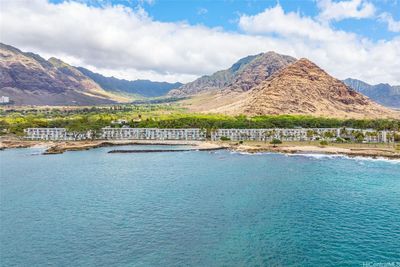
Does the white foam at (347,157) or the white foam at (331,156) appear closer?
the white foam at (347,157)

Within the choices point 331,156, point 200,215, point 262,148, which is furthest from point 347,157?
point 200,215

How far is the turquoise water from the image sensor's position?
2073 inches

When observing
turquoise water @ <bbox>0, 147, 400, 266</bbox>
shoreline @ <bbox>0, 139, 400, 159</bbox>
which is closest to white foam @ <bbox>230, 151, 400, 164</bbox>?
shoreline @ <bbox>0, 139, 400, 159</bbox>

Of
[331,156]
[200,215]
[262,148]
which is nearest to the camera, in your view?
[200,215]

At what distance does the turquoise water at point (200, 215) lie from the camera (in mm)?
52656

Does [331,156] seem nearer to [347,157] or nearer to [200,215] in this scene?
[347,157]

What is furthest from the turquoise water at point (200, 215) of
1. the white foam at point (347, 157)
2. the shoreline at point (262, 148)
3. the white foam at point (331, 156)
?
the shoreline at point (262, 148)

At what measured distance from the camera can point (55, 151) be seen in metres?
166

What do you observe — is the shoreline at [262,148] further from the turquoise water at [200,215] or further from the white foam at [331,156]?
the turquoise water at [200,215]

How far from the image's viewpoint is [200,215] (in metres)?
70.1

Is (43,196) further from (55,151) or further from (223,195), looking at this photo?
(55,151)

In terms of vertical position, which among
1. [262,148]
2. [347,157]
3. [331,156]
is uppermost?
[262,148]

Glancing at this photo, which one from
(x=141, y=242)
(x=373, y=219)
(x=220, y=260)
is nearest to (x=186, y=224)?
(x=141, y=242)

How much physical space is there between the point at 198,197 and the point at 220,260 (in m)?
33.6
